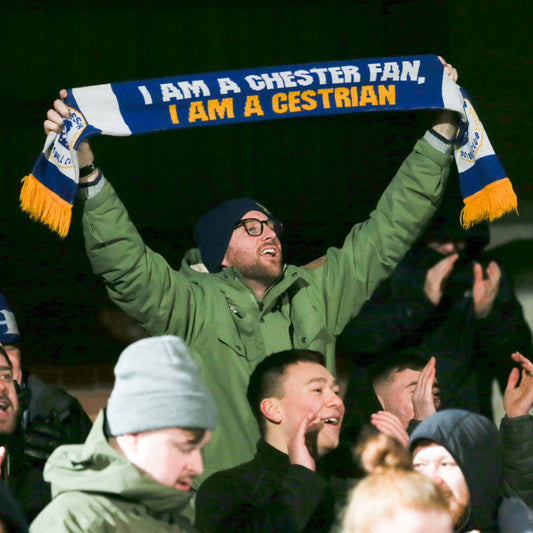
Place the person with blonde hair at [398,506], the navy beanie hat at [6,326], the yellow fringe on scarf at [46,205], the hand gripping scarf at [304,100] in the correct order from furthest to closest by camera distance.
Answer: the navy beanie hat at [6,326]
the hand gripping scarf at [304,100]
the yellow fringe on scarf at [46,205]
the person with blonde hair at [398,506]

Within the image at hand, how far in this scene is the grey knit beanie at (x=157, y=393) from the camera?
3721 mm

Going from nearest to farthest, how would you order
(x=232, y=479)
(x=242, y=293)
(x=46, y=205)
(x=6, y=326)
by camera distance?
(x=232, y=479), (x=46, y=205), (x=242, y=293), (x=6, y=326)

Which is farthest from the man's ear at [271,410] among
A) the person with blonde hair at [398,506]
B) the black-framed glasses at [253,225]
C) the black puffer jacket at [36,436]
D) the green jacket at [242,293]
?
the person with blonde hair at [398,506]

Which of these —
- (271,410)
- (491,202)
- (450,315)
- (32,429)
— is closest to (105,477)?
(271,410)

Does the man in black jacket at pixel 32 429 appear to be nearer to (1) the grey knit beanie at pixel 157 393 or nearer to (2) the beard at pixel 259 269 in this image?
(2) the beard at pixel 259 269

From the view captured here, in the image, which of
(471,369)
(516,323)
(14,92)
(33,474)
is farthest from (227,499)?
(14,92)

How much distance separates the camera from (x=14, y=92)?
740 cm

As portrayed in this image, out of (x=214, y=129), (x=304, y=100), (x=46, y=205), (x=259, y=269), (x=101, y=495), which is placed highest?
(x=214, y=129)

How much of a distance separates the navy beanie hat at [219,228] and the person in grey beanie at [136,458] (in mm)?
2267

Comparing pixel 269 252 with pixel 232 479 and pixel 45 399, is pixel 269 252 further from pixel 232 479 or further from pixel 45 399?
pixel 232 479

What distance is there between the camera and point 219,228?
607 cm

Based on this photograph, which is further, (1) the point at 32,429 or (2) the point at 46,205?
(1) the point at 32,429

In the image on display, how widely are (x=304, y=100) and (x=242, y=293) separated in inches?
34.8

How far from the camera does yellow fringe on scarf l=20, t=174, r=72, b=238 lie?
17.9 ft
